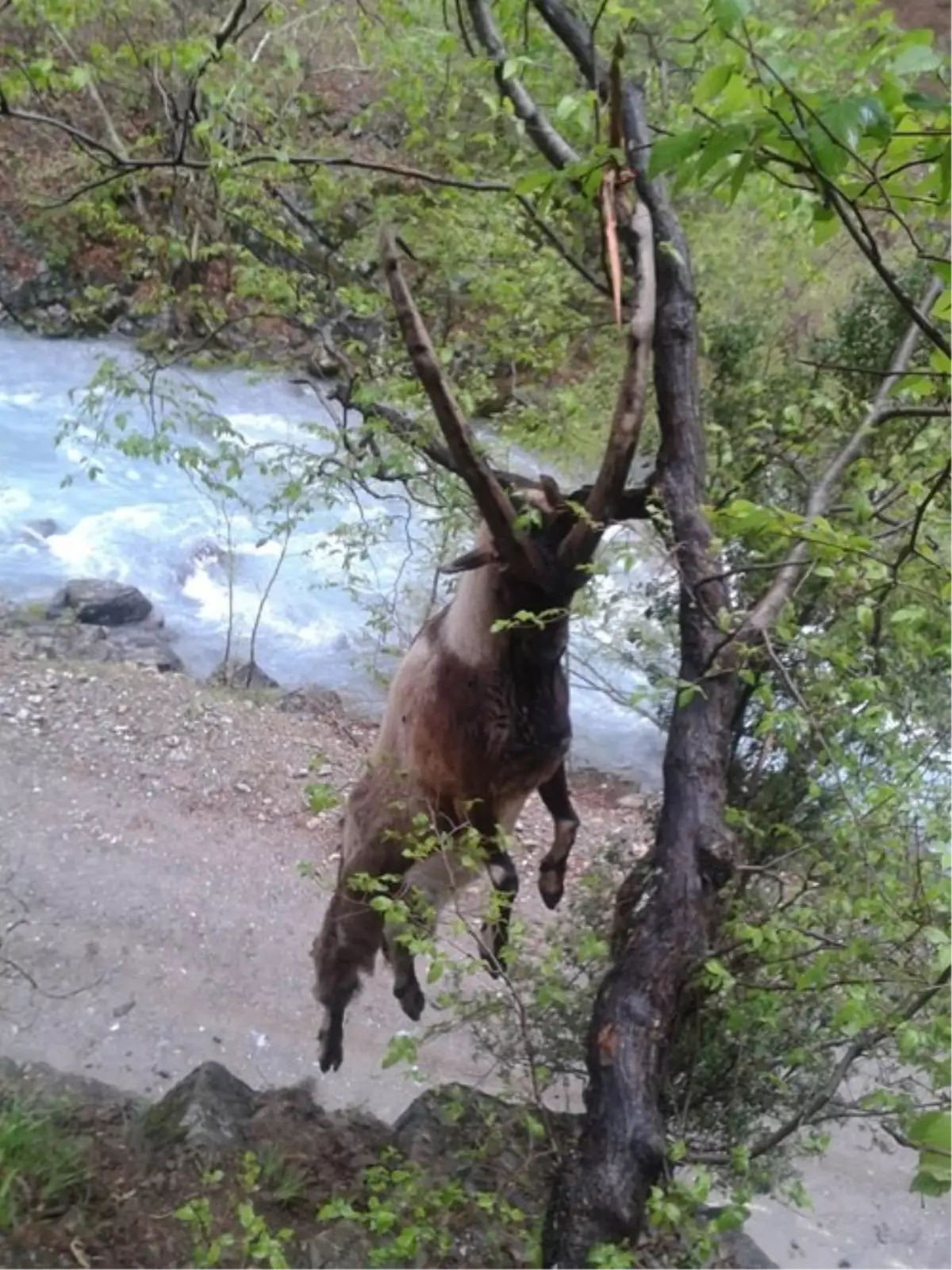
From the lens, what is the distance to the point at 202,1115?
332cm

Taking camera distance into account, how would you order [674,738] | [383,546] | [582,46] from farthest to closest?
1. [383,546]
2. [582,46]
3. [674,738]

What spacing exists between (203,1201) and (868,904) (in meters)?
Answer: 1.45

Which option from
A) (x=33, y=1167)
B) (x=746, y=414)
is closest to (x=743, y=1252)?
(x=33, y=1167)

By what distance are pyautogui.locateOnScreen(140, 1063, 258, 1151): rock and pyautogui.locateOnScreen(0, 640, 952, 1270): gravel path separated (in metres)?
0.99

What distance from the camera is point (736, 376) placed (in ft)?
12.0

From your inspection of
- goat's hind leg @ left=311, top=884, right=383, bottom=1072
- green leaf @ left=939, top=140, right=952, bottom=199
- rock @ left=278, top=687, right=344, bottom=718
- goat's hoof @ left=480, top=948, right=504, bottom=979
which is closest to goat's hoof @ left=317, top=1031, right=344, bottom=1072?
goat's hind leg @ left=311, top=884, right=383, bottom=1072

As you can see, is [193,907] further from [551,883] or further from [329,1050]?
[551,883]

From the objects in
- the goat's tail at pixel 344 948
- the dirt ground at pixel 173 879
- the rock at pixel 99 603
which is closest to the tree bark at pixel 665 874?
the goat's tail at pixel 344 948

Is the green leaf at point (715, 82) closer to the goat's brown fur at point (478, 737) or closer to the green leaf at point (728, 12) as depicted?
the green leaf at point (728, 12)

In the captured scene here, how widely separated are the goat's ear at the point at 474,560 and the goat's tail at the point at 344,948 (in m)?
1.14

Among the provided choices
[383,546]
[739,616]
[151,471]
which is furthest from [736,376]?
[151,471]

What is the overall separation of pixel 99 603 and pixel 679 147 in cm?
861

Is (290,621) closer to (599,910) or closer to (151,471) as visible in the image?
(151,471)

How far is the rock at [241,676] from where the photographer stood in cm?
885
